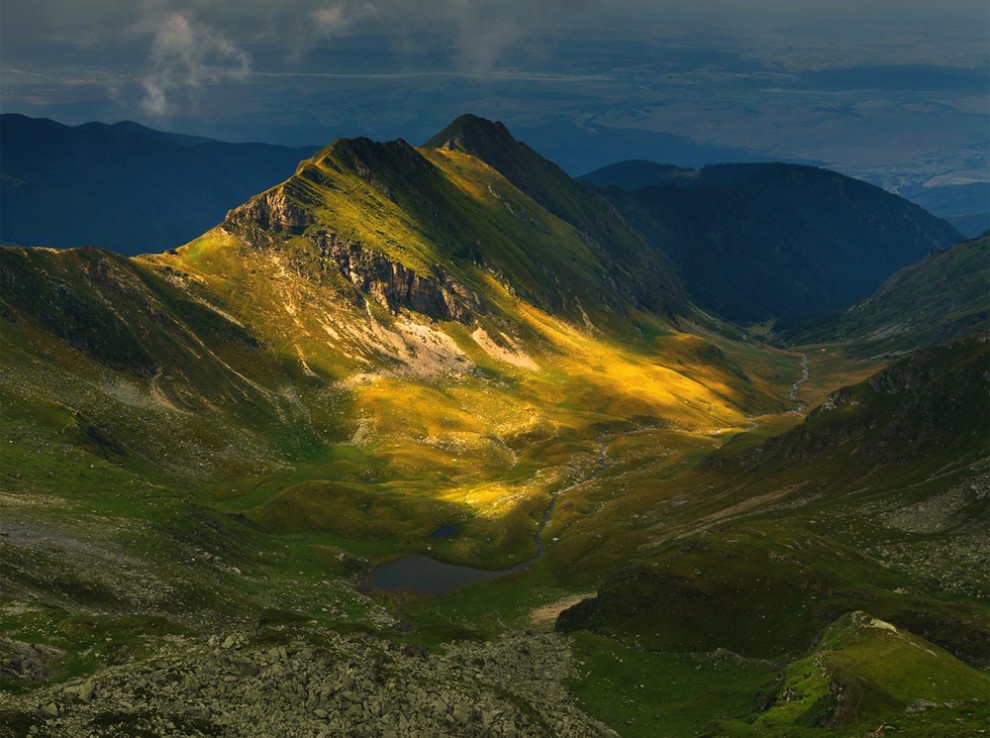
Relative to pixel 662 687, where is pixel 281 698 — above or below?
above

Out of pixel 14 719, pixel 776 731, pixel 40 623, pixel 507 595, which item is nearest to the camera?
pixel 14 719

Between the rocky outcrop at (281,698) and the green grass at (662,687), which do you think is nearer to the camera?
the rocky outcrop at (281,698)

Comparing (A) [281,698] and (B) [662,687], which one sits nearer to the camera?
(A) [281,698]

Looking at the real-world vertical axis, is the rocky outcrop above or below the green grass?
above

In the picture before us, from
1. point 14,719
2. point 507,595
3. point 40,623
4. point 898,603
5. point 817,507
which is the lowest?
point 507,595

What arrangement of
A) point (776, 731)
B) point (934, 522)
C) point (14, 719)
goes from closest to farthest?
point (14, 719) → point (776, 731) → point (934, 522)

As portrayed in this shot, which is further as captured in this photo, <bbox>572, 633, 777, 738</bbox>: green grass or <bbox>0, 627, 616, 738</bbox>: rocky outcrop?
<bbox>572, 633, 777, 738</bbox>: green grass

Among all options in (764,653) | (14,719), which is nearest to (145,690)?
(14,719)

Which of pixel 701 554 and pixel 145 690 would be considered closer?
pixel 145 690

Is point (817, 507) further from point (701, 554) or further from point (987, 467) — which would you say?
point (701, 554)

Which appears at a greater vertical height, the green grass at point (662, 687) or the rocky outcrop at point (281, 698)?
the rocky outcrop at point (281, 698)

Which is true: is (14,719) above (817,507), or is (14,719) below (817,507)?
above
